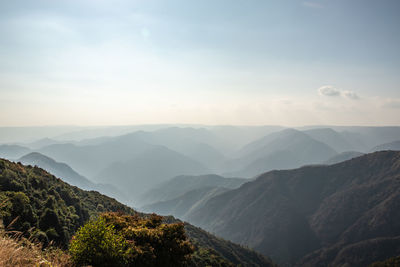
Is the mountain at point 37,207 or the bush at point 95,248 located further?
the mountain at point 37,207

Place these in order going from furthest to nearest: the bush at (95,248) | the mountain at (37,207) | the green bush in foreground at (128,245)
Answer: the mountain at (37,207) → the green bush in foreground at (128,245) → the bush at (95,248)

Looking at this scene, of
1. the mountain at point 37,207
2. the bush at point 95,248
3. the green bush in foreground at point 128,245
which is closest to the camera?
the bush at point 95,248

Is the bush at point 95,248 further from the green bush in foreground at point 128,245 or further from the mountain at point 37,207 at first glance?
the mountain at point 37,207

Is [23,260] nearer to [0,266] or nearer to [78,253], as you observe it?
[0,266]

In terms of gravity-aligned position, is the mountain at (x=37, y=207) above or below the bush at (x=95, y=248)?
below

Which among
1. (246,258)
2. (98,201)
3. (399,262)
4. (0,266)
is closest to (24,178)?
(98,201)

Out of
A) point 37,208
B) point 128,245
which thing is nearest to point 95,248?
point 128,245

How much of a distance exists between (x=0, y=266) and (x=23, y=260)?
981mm

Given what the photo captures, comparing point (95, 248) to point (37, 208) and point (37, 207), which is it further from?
point (37, 207)

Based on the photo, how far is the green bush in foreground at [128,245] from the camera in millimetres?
13109

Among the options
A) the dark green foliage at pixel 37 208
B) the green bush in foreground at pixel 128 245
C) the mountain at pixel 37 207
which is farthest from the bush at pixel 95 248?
the dark green foliage at pixel 37 208

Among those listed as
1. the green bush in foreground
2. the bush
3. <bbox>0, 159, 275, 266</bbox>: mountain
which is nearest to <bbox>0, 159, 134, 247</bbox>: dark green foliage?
<bbox>0, 159, 275, 266</bbox>: mountain

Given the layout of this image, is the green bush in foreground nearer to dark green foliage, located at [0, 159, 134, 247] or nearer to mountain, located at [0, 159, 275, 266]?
mountain, located at [0, 159, 275, 266]

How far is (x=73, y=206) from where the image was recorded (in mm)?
54312
